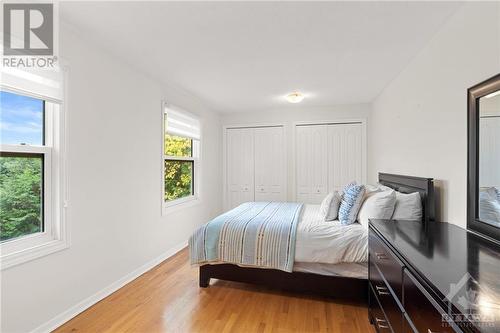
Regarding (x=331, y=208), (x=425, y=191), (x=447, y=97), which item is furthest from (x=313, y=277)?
(x=447, y=97)

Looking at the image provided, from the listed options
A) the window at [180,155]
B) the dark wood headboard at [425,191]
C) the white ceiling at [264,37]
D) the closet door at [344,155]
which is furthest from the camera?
the closet door at [344,155]

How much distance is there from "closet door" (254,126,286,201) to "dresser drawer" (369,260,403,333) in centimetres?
305

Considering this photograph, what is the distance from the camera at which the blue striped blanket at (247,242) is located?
7.72 ft

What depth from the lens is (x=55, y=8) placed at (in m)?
1.81

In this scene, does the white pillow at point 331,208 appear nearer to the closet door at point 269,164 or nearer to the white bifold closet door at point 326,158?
the white bifold closet door at point 326,158

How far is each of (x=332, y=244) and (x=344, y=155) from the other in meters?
2.69

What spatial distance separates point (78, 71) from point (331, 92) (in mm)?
3233

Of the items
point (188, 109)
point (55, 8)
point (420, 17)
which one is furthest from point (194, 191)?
point (420, 17)

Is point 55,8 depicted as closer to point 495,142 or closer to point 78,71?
point 78,71

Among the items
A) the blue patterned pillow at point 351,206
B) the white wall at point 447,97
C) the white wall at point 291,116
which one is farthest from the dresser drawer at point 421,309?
the white wall at point 291,116

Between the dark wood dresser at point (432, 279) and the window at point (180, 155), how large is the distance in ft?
9.12

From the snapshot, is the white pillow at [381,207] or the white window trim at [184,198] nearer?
the white pillow at [381,207]

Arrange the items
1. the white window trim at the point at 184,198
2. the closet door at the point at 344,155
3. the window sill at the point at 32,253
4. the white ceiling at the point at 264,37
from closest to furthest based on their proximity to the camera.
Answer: the window sill at the point at 32,253, the white ceiling at the point at 264,37, the white window trim at the point at 184,198, the closet door at the point at 344,155

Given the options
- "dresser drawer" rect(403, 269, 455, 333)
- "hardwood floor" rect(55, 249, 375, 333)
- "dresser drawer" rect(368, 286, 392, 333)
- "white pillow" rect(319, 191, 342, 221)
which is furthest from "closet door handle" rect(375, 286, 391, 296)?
"white pillow" rect(319, 191, 342, 221)
